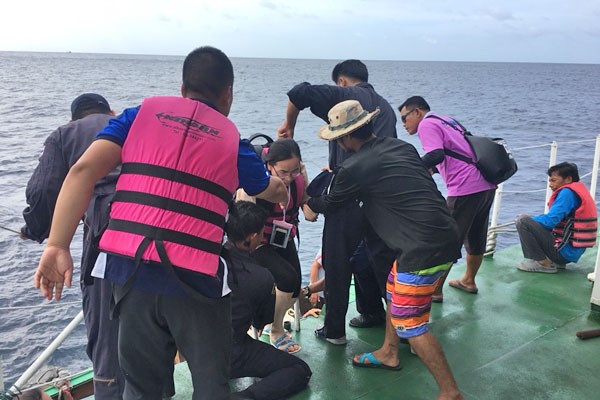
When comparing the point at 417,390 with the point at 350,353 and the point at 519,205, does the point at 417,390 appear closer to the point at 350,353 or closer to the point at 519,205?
the point at 350,353

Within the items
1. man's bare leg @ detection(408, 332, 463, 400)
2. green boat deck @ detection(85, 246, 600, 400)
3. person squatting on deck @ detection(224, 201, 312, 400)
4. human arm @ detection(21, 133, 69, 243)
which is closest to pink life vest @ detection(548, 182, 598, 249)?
green boat deck @ detection(85, 246, 600, 400)

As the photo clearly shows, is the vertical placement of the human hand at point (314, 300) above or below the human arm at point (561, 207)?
below

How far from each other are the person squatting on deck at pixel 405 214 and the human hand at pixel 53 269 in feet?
5.90

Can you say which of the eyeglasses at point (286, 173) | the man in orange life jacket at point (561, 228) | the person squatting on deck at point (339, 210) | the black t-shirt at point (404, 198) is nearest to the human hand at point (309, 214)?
the person squatting on deck at point (339, 210)

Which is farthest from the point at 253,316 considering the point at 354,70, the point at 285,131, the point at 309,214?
the point at 354,70

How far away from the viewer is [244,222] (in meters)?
3.50

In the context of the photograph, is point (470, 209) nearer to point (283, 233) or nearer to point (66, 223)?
point (283, 233)

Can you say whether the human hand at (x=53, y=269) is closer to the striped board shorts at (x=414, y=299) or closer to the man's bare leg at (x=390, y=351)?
the striped board shorts at (x=414, y=299)

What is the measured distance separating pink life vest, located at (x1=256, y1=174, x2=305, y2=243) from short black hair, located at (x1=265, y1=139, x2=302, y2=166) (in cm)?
27

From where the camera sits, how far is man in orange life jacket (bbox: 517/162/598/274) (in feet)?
19.2

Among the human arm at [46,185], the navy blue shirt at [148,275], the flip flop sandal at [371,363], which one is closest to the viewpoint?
the navy blue shirt at [148,275]

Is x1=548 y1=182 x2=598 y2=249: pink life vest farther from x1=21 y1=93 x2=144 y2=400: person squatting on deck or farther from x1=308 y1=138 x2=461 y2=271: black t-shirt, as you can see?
x1=21 y1=93 x2=144 y2=400: person squatting on deck

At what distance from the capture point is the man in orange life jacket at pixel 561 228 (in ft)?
19.2

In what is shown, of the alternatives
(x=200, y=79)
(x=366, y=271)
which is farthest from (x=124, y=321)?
(x=366, y=271)
